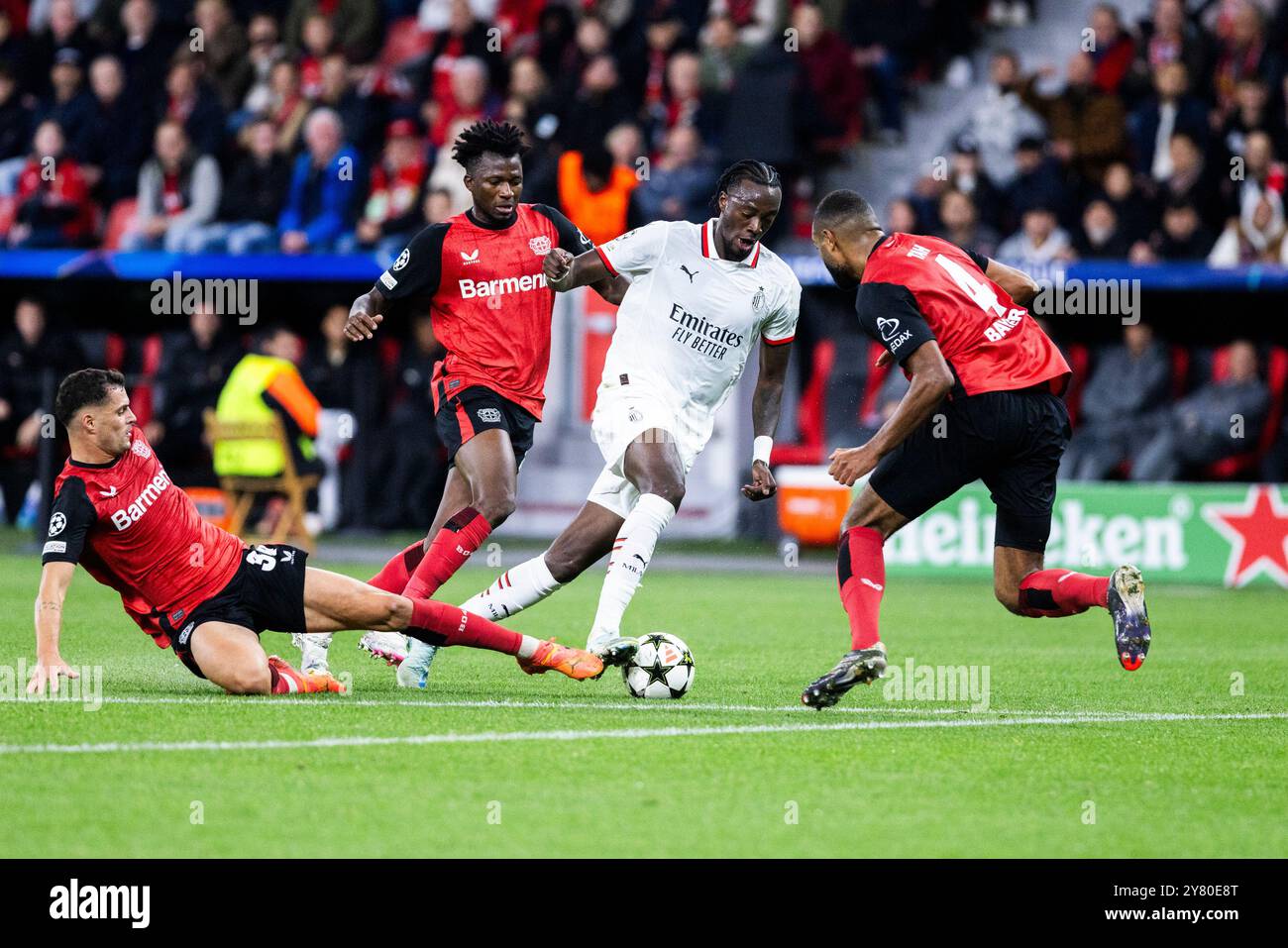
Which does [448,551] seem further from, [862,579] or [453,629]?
[862,579]

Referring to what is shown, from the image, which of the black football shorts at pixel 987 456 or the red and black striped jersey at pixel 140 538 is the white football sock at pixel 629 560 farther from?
the red and black striped jersey at pixel 140 538

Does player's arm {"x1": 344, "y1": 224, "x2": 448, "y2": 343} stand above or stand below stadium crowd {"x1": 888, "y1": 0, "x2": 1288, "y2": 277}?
below

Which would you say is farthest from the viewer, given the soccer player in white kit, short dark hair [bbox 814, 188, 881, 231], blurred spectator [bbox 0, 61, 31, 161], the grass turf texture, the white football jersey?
blurred spectator [bbox 0, 61, 31, 161]

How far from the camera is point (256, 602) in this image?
25.0ft

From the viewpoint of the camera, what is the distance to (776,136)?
18.5 metres

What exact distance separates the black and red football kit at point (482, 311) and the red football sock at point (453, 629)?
1.37 m

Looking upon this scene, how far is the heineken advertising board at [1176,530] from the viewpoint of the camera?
1516 cm

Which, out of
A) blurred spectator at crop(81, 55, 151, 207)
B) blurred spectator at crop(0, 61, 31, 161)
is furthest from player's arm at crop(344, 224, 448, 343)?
blurred spectator at crop(0, 61, 31, 161)

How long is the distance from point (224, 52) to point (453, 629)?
15.4 meters

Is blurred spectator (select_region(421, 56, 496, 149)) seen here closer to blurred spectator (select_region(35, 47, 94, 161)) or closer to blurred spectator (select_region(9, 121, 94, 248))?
blurred spectator (select_region(9, 121, 94, 248))

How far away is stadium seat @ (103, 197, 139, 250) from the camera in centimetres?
2030

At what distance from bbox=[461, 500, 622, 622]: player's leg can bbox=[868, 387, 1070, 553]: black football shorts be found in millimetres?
1226

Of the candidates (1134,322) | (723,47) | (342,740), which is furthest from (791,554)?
(342,740)

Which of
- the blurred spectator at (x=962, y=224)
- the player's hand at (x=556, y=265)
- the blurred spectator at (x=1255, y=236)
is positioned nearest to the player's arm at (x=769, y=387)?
the player's hand at (x=556, y=265)
